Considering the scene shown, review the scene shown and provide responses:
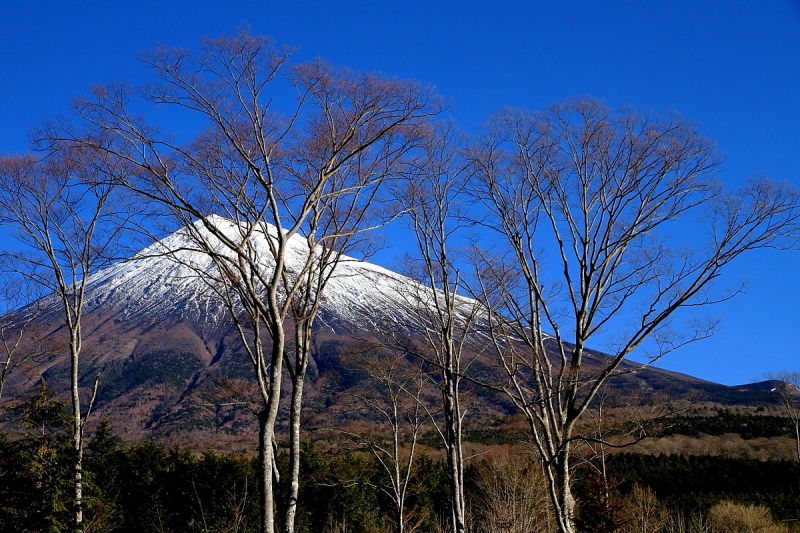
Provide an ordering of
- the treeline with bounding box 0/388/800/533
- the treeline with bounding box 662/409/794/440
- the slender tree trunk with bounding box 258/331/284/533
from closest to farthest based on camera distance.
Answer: the slender tree trunk with bounding box 258/331/284/533 → the treeline with bounding box 0/388/800/533 → the treeline with bounding box 662/409/794/440

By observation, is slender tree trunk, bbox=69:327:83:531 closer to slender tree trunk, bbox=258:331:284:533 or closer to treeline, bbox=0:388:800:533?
treeline, bbox=0:388:800:533

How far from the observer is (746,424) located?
A: 4831 centimetres

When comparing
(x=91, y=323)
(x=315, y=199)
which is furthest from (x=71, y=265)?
(x=91, y=323)

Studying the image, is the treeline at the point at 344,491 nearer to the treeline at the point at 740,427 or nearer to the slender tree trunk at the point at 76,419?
the slender tree trunk at the point at 76,419

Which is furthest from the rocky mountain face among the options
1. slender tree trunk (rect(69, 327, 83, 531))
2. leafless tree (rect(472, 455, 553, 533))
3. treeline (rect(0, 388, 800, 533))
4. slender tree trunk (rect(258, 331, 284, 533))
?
slender tree trunk (rect(258, 331, 284, 533))

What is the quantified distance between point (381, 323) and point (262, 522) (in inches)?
228

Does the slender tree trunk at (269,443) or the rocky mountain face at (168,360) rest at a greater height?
the rocky mountain face at (168,360)

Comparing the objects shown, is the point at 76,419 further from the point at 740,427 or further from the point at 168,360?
the point at 168,360

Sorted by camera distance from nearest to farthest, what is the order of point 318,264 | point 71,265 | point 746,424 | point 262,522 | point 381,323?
point 262,522 < point 318,264 < point 381,323 < point 71,265 < point 746,424

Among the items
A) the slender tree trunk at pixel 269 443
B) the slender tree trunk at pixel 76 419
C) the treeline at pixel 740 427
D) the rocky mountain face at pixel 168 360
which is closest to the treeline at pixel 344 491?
the slender tree trunk at pixel 76 419

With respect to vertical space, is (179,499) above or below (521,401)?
below

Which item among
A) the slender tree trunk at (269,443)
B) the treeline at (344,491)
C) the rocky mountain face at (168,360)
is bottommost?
the treeline at (344,491)

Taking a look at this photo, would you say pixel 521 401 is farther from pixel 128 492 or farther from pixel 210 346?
pixel 210 346

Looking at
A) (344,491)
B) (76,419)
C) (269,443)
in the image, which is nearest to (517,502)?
(76,419)
